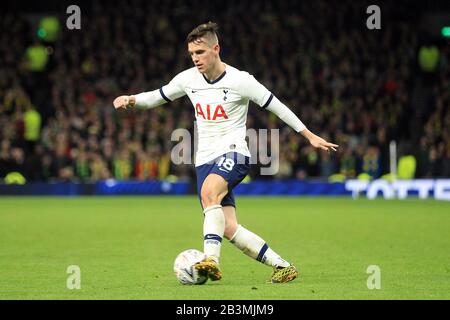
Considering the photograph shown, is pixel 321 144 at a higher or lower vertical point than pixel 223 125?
lower

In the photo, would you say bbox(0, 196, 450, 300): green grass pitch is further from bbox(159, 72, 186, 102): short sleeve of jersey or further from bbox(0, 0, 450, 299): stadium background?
bbox(159, 72, 186, 102): short sleeve of jersey

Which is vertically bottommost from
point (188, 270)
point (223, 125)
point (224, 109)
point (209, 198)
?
point (188, 270)

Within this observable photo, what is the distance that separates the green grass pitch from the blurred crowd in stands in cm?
380

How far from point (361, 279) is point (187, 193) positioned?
18753mm

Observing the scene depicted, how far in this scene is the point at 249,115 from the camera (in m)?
29.0

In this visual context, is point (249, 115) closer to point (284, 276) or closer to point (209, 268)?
point (284, 276)

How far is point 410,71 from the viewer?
103ft

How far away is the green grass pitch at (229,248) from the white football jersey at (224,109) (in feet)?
4.09

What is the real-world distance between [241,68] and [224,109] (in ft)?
71.1

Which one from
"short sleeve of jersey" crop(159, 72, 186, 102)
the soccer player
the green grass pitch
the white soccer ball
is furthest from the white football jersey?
the green grass pitch

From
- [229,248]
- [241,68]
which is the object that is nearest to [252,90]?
[229,248]

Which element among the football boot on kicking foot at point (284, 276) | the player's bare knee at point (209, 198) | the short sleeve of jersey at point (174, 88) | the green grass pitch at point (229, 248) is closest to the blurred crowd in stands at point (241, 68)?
the green grass pitch at point (229, 248)
